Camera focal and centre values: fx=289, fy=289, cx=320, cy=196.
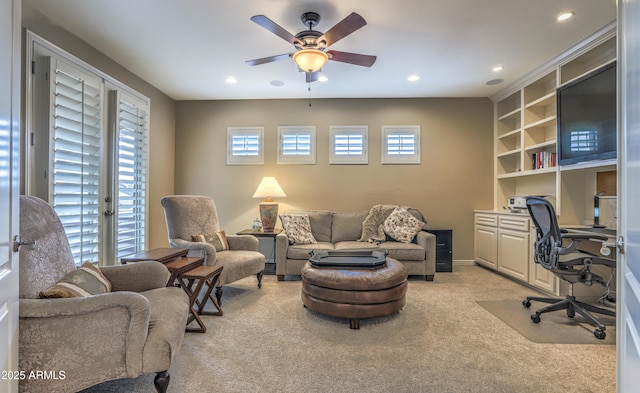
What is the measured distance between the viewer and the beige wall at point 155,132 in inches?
122

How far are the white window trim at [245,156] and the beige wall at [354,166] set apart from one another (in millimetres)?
84

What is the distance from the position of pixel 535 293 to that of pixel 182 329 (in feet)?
12.2

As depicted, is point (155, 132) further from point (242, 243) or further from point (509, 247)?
point (509, 247)

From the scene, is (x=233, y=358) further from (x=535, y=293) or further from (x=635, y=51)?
(x=535, y=293)

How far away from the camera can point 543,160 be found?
373 centimetres

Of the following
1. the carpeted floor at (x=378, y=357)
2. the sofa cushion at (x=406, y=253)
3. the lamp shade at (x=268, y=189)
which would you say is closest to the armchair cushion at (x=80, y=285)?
the carpeted floor at (x=378, y=357)

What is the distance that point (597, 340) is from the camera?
223 cm

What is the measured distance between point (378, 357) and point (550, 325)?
1679 mm

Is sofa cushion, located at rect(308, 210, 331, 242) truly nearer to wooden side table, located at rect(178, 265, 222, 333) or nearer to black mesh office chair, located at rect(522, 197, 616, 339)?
wooden side table, located at rect(178, 265, 222, 333)

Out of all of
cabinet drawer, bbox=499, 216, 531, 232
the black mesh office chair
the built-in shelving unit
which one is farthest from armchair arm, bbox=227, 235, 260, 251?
the built-in shelving unit

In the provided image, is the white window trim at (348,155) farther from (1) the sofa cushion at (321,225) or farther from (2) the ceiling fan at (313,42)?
(2) the ceiling fan at (313,42)

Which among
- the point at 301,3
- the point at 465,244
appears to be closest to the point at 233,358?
the point at 301,3

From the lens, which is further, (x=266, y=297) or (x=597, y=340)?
(x=266, y=297)

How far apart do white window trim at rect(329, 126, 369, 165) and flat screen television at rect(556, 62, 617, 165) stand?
8.08 ft
